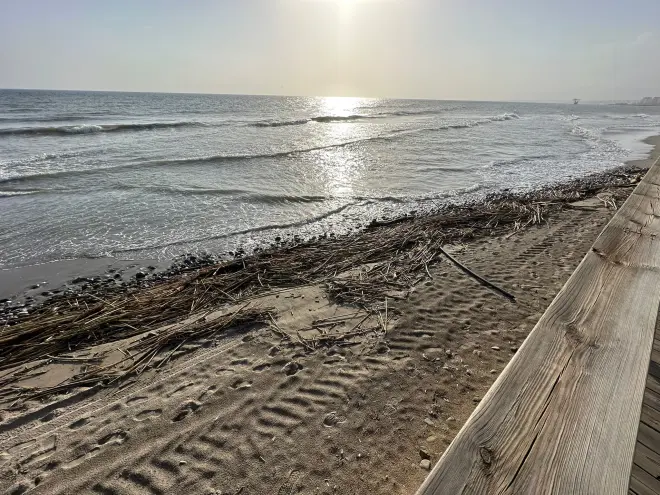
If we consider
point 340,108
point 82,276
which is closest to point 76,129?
point 82,276

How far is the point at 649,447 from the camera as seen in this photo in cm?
179

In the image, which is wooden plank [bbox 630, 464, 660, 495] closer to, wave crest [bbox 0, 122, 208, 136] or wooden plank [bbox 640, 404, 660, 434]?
wooden plank [bbox 640, 404, 660, 434]

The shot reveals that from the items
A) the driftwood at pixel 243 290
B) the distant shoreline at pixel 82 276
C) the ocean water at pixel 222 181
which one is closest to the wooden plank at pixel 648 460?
the driftwood at pixel 243 290

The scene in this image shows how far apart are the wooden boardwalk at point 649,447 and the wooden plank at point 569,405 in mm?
572

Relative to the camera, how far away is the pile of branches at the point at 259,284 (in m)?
4.41

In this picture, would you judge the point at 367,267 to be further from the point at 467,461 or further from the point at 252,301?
the point at 467,461

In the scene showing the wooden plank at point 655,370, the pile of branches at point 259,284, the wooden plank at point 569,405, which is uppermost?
the wooden plank at point 569,405

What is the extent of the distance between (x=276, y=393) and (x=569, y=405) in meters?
2.63

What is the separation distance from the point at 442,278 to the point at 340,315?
1.84 m

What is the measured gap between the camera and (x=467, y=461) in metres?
0.97

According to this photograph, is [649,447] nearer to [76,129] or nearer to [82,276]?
[82,276]

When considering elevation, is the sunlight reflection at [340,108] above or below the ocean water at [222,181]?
above

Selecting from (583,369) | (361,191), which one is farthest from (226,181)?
(583,369)

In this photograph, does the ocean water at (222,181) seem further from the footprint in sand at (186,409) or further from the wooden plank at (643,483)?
the wooden plank at (643,483)
